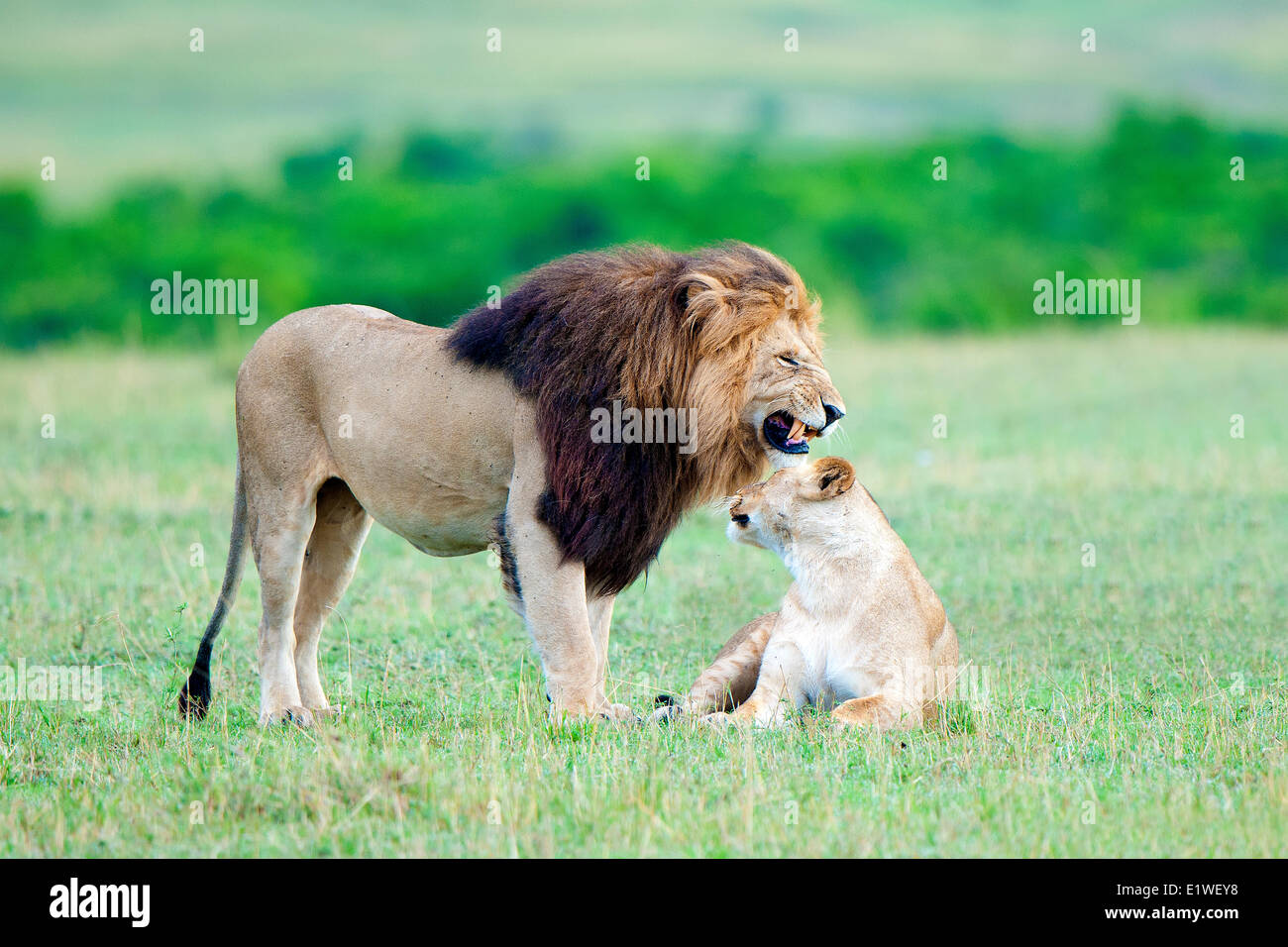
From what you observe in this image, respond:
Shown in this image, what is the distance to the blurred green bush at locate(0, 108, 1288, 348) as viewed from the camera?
29234 mm

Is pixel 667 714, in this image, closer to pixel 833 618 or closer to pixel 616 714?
pixel 616 714

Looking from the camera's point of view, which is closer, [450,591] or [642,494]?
[642,494]

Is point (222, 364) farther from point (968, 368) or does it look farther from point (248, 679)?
point (248, 679)

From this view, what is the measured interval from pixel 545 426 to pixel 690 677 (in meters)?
1.70

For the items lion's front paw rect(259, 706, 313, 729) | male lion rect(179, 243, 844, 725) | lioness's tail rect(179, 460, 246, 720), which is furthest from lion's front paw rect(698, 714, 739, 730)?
lioness's tail rect(179, 460, 246, 720)

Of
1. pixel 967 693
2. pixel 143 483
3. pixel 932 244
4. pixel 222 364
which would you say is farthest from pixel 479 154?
pixel 967 693

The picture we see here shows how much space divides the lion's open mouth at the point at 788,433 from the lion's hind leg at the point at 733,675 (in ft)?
2.49

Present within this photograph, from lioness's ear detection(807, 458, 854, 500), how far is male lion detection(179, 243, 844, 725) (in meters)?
0.12

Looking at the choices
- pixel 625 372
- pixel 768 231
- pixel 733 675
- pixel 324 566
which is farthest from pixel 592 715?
pixel 768 231

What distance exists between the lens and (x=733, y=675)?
6223 millimetres

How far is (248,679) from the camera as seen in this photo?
23.1 feet

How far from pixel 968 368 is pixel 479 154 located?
80.3ft
